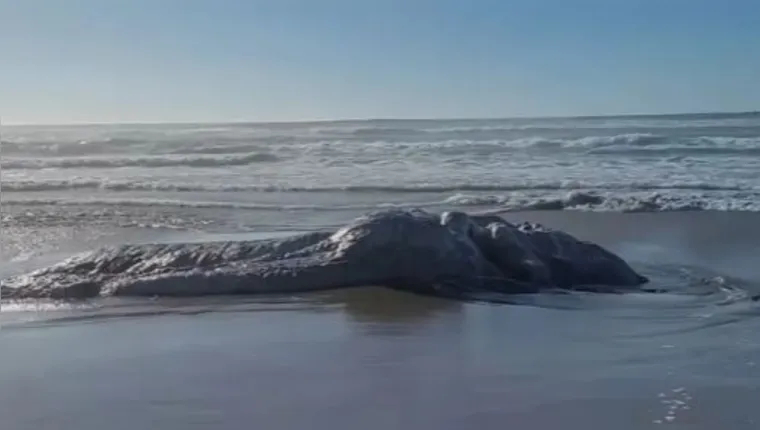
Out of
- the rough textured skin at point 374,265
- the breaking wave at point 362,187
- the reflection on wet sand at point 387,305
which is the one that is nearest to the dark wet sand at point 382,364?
the reflection on wet sand at point 387,305

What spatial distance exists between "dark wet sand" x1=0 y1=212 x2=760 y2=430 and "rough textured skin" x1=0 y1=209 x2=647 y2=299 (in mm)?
229

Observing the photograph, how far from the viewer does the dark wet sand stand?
4137 mm

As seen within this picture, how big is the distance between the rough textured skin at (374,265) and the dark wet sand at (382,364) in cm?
23

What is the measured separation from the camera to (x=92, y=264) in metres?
7.30

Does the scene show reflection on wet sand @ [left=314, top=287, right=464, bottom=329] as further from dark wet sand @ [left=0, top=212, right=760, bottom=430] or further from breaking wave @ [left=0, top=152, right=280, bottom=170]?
breaking wave @ [left=0, top=152, right=280, bottom=170]

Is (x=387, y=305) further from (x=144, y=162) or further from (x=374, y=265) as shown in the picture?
(x=144, y=162)

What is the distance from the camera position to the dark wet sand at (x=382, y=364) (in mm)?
4137

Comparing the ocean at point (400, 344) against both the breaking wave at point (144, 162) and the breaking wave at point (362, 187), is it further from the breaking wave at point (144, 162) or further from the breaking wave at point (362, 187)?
the breaking wave at point (144, 162)

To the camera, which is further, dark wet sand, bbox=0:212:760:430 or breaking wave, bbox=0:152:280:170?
breaking wave, bbox=0:152:280:170

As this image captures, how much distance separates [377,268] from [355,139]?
74.6 ft

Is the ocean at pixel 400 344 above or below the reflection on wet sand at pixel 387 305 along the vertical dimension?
below

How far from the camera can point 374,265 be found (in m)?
6.58

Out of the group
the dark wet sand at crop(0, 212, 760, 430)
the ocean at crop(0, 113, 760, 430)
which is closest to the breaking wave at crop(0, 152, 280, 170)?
the ocean at crop(0, 113, 760, 430)

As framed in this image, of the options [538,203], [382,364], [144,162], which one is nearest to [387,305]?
[382,364]
